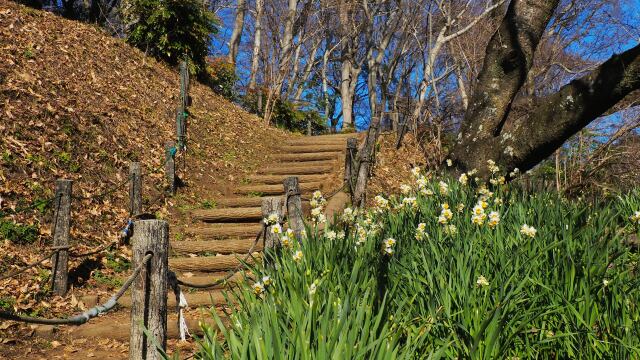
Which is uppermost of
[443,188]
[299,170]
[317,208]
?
[299,170]

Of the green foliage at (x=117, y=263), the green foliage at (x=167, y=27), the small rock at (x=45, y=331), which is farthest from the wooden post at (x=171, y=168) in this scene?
the green foliage at (x=167, y=27)

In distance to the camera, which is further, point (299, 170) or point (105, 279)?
point (299, 170)

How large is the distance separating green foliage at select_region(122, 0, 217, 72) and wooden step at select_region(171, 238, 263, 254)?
6433 mm

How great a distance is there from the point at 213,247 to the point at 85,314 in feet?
15.0

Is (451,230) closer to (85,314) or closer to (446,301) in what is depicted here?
(446,301)

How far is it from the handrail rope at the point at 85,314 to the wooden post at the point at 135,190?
4.40 m

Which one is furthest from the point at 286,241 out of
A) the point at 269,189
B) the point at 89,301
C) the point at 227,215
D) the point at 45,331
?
the point at 269,189

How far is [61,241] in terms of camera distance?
225 inches

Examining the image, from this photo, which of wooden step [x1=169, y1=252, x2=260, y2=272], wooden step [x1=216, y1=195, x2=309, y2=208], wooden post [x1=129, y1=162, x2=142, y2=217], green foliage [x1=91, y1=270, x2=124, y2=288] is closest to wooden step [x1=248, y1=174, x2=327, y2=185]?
wooden step [x1=216, y1=195, x2=309, y2=208]

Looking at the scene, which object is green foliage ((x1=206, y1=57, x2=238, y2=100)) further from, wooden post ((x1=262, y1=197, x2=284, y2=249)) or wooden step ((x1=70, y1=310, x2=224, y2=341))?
wooden post ((x1=262, y1=197, x2=284, y2=249))

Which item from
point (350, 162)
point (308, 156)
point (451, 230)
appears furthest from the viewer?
point (308, 156)

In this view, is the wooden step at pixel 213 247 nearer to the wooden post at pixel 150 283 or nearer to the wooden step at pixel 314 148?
the wooden post at pixel 150 283

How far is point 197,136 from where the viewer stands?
35.3 feet

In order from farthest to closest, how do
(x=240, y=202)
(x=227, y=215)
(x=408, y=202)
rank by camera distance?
(x=240, y=202)
(x=227, y=215)
(x=408, y=202)
